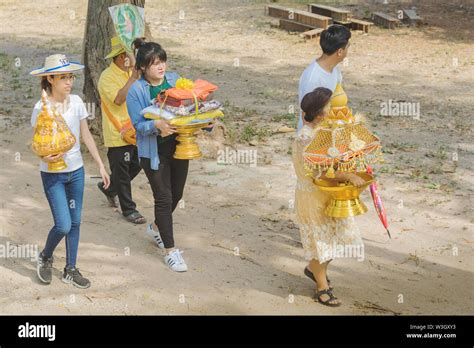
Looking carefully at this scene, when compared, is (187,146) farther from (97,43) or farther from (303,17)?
(303,17)

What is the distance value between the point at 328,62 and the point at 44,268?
2.68 meters

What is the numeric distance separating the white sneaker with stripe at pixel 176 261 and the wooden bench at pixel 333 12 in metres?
10.1

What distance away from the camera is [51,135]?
5.36 m

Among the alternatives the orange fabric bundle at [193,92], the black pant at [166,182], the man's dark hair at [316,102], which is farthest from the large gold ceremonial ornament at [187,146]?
the man's dark hair at [316,102]

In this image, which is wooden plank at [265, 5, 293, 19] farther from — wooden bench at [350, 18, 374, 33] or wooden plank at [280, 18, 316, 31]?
wooden bench at [350, 18, 374, 33]

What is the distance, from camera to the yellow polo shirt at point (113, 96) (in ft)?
22.7

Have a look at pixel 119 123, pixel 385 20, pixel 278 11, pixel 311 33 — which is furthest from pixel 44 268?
pixel 278 11

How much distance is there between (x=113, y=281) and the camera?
233 inches

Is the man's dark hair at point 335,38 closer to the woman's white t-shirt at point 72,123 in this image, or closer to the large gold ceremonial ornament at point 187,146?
the large gold ceremonial ornament at point 187,146

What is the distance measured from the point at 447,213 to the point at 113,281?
329 cm

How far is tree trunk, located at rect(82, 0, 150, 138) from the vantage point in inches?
357

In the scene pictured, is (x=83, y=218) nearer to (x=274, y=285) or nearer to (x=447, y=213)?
(x=274, y=285)

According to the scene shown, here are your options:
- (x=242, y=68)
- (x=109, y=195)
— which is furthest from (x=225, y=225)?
(x=242, y=68)

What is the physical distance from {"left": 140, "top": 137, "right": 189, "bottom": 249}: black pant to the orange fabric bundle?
422 mm
